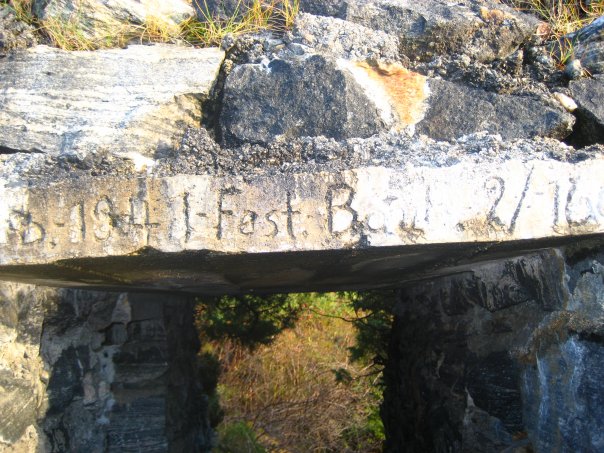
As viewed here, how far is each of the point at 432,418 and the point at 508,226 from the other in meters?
1.29

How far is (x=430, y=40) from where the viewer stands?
1.64 meters

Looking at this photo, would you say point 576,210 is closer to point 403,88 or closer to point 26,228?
point 403,88

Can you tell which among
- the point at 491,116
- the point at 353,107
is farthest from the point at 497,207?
the point at 353,107

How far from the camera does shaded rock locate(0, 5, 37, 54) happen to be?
5.45ft

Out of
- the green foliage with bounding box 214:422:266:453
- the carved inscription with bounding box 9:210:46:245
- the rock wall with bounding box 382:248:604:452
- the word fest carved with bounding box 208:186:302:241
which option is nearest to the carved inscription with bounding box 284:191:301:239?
the word fest carved with bounding box 208:186:302:241

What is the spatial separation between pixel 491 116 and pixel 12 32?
50.9 inches

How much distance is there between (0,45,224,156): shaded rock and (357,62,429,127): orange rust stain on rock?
423 mm

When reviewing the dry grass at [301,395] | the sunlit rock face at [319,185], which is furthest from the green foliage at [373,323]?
the sunlit rock face at [319,185]

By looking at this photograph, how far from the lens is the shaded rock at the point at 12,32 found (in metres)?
1.66

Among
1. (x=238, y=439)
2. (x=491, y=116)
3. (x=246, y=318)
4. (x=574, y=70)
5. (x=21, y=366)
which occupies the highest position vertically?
(x=574, y=70)

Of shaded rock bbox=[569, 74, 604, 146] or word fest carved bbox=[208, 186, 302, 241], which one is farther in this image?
shaded rock bbox=[569, 74, 604, 146]

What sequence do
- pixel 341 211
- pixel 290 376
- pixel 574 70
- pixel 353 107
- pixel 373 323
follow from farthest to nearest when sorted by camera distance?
pixel 290 376
pixel 373 323
pixel 574 70
pixel 353 107
pixel 341 211

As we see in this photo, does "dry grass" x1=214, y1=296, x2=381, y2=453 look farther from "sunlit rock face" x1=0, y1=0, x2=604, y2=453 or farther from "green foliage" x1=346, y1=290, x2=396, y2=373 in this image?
"sunlit rock face" x1=0, y1=0, x2=604, y2=453

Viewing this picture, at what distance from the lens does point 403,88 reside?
156 cm
